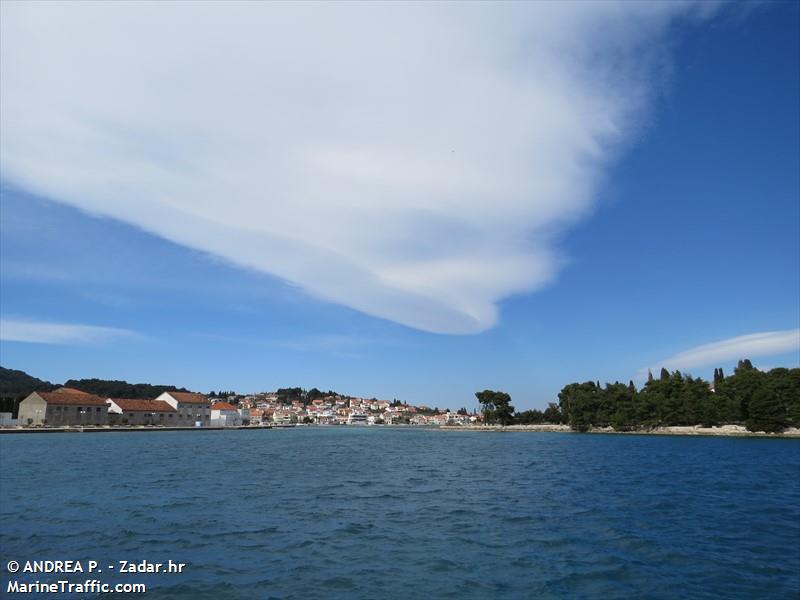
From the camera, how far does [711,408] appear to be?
9919 cm

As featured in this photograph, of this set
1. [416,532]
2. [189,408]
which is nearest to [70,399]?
[189,408]

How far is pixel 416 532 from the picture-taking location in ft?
55.8

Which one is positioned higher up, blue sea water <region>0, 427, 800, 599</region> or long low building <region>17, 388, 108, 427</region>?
long low building <region>17, 388, 108, 427</region>

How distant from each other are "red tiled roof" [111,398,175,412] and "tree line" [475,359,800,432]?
107369 mm

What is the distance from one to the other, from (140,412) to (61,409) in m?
22.6

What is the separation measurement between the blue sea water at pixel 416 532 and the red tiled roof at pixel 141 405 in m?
98.2

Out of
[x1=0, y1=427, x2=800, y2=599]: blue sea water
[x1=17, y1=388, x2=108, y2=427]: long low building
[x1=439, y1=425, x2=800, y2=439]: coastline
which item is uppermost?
[x1=17, y1=388, x2=108, y2=427]: long low building

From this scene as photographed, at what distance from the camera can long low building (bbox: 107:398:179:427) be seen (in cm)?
11869

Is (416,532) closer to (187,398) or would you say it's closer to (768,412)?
(768,412)

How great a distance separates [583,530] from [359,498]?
35.0 feet

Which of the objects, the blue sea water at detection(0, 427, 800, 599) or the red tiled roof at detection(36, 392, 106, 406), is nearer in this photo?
the blue sea water at detection(0, 427, 800, 599)

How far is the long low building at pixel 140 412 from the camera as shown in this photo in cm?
11869

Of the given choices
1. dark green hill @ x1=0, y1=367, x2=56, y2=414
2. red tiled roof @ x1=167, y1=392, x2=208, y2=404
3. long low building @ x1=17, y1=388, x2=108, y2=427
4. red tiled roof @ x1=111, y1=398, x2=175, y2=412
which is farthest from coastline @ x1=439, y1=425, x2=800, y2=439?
dark green hill @ x1=0, y1=367, x2=56, y2=414

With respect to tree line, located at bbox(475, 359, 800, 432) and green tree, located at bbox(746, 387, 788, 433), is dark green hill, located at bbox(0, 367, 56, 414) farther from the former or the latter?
green tree, located at bbox(746, 387, 788, 433)
